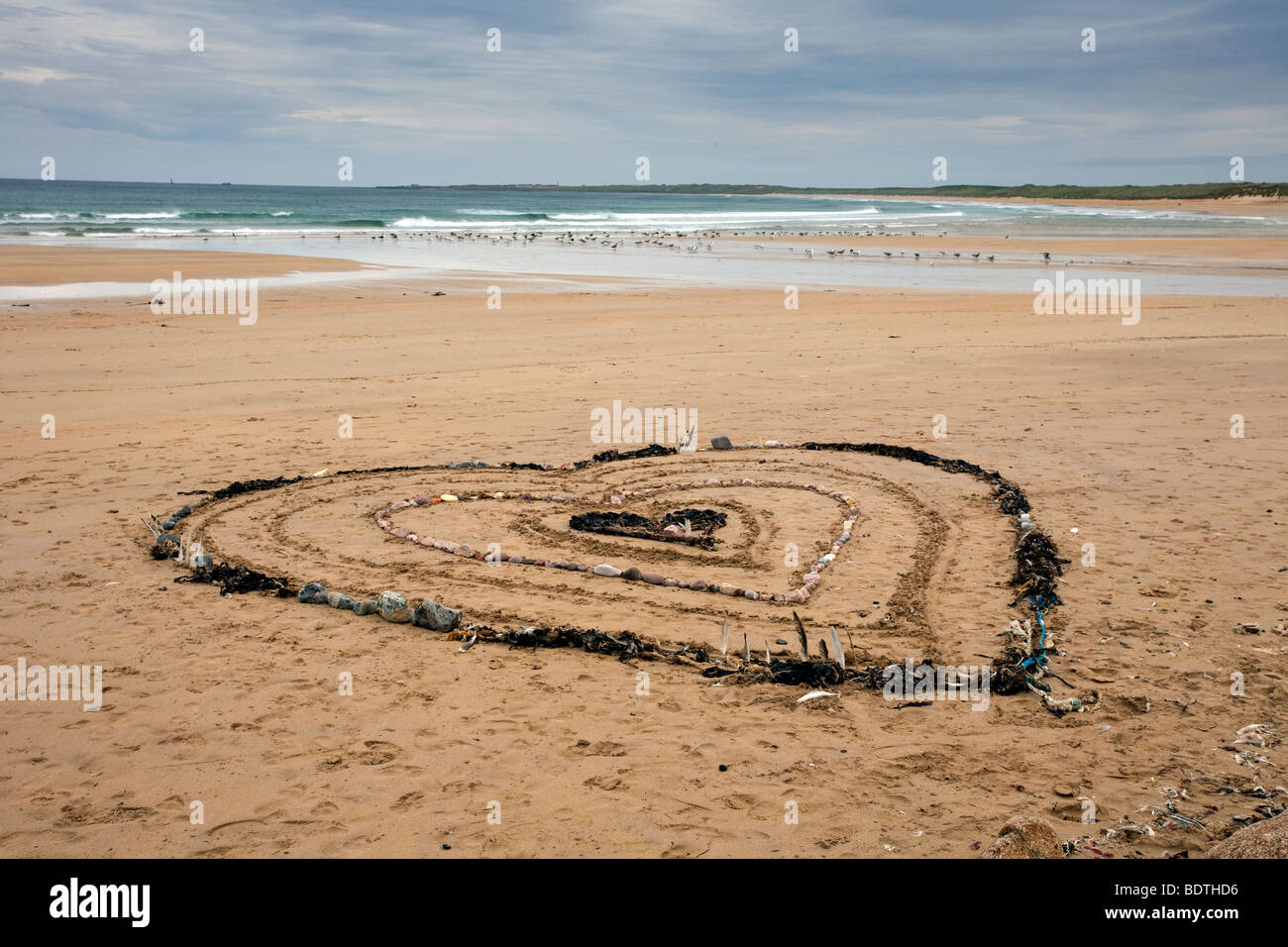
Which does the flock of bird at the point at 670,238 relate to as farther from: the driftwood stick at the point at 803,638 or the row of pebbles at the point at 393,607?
the row of pebbles at the point at 393,607

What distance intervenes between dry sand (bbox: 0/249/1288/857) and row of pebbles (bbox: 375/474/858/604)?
15 cm

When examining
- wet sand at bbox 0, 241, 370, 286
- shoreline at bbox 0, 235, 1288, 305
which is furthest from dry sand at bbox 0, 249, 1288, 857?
wet sand at bbox 0, 241, 370, 286

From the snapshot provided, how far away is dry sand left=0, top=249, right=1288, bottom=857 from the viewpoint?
4566 mm

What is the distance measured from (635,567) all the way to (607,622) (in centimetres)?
106

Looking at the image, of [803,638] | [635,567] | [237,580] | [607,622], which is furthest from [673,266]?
[803,638]

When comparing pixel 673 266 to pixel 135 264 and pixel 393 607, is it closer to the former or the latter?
pixel 135 264

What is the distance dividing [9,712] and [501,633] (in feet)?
10.0

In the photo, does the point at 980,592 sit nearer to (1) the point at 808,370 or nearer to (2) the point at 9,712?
(2) the point at 9,712

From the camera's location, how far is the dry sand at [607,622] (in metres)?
4.57

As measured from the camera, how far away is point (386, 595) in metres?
6.98

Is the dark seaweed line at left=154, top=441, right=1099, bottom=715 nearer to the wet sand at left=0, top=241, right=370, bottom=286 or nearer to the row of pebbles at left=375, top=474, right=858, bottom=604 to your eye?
the row of pebbles at left=375, top=474, right=858, bottom=604

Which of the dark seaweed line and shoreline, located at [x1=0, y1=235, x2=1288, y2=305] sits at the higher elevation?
shoreline, located at [x1=0, y1=235, x2=1288, y2=305]

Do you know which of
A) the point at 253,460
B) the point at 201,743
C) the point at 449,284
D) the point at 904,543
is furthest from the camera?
the point at 449,284
